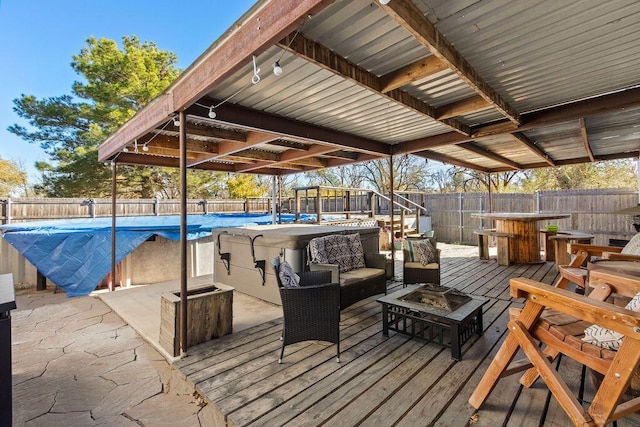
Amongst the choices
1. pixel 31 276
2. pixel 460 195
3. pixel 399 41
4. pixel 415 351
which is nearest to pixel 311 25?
pixel 399 41

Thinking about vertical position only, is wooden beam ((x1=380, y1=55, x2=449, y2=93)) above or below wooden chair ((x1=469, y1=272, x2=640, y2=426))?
above

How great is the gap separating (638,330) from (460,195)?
1070 cm

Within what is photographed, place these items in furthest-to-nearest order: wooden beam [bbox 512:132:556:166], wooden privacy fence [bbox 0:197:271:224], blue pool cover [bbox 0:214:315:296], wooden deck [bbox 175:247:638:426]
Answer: wooden privacy fence [bbox 0:197:271:224] → blue pool cover [bbox 0:214:315:296] → wooden beam [bbox 512:132:556:166] → wooden deck [bbox 175:247:638:426]

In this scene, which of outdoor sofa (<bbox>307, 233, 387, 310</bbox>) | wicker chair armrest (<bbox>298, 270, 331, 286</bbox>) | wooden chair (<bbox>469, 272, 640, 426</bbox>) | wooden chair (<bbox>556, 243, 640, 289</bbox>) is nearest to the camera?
wooden chair (<bbox>469, 272, 640, 426</bbox>)

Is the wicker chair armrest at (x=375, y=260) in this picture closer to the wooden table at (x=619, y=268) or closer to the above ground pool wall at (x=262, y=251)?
the above ground pool wall at (x=262, y=251)

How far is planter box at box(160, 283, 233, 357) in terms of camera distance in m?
2.81

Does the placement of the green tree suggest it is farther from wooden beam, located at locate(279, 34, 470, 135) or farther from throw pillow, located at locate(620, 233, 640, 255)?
wooden beam, located at locate(279, 34, 470, 135)

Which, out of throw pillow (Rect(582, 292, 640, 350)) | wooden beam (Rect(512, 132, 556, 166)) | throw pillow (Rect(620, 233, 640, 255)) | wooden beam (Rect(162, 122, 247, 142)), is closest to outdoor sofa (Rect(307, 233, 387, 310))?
throw pillow (Rect(582, 292, 640, 350))

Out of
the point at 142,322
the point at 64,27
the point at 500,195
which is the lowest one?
the point at 142,322

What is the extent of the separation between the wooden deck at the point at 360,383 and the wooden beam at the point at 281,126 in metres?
2.57

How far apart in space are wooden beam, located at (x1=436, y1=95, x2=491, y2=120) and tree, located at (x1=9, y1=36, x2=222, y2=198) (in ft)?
32.4

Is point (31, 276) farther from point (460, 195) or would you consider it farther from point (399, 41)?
point (460, 195)

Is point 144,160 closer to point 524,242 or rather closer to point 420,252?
point 420,252

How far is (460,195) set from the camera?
36.5ft
